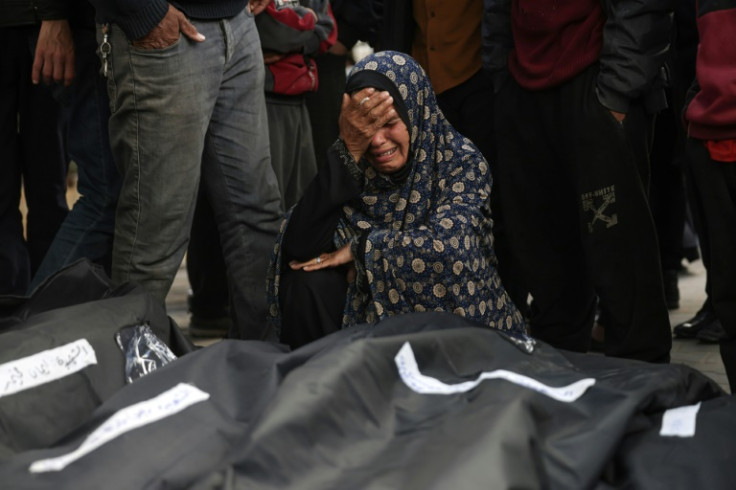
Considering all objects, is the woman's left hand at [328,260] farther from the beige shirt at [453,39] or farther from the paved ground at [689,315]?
the paved ground at [689,315]

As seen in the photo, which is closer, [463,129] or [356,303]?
[356,303]

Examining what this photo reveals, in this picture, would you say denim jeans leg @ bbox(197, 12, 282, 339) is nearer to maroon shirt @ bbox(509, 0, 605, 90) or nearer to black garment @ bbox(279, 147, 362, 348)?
black garment @ bbox(279, 147, 362, 348)

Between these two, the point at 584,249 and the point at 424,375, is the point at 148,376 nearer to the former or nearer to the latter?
the point at 424,375

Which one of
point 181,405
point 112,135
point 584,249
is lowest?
point 584,249

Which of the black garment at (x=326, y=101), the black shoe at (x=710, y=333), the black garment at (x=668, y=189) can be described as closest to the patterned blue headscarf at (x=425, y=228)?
the black shoe at (x=710, y=333)

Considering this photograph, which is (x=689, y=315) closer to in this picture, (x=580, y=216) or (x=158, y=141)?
(x=580, y=216)

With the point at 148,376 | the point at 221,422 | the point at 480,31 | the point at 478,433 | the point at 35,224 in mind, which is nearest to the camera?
the point at 478,433

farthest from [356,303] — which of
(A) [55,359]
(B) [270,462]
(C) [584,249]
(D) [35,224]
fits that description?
(D) [35,224]

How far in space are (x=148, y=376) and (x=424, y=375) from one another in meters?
0.49

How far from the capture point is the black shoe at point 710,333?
152 inches

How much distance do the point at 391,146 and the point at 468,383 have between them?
1.18 m

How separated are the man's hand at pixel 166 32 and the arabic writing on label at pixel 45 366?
1.01 metres

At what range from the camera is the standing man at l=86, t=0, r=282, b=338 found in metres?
2.70

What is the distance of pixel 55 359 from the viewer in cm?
191
